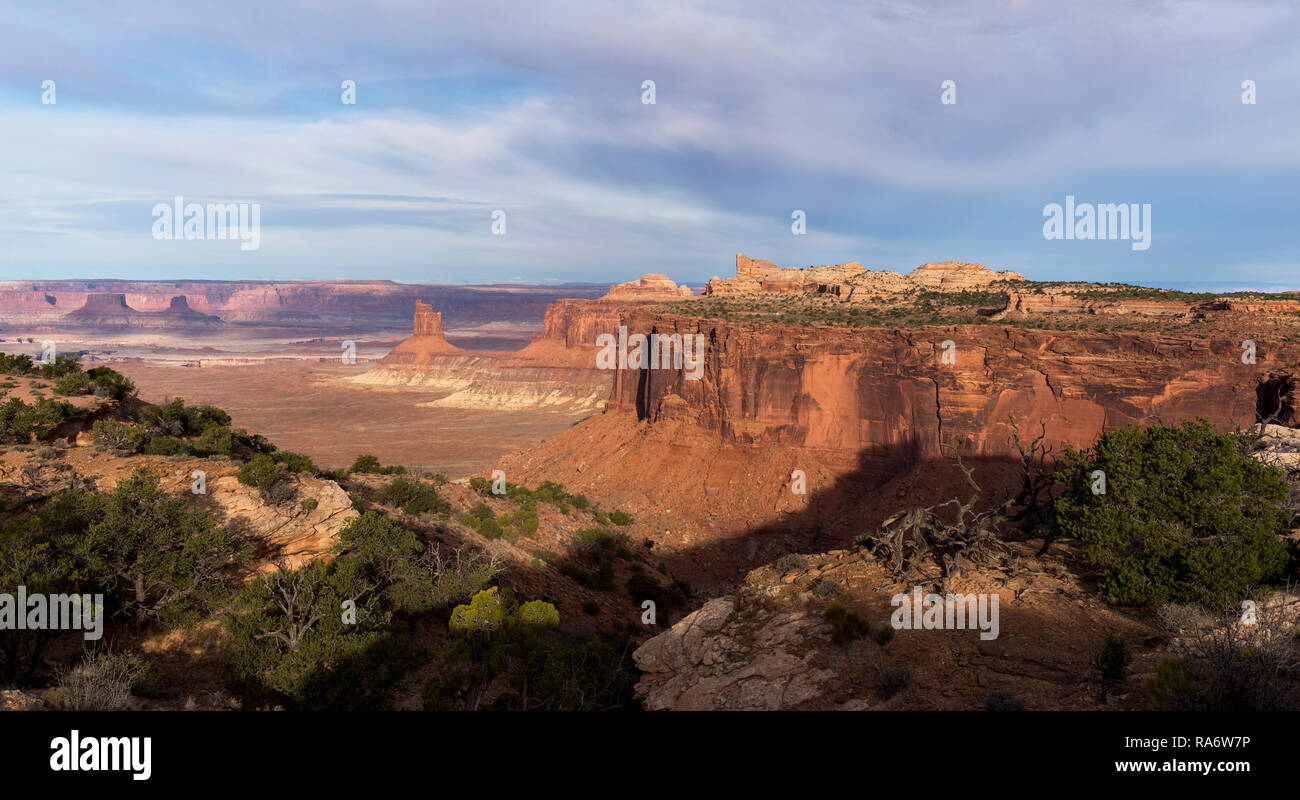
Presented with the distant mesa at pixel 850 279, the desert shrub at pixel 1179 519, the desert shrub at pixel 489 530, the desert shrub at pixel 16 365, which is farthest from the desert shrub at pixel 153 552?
the distant mesa at pixel 850 279

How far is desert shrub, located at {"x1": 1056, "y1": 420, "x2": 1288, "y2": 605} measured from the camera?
13.5 m

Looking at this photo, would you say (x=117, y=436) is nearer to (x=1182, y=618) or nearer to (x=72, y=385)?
(x=72, y=385)

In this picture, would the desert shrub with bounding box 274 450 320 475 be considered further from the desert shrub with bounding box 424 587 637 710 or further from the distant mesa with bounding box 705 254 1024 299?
the distant mesa with bounding box 705 254 1024 299

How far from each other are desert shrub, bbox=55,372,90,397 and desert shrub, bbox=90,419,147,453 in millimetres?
3935

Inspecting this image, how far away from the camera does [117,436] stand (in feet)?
70.7

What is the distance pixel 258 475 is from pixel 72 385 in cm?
1189

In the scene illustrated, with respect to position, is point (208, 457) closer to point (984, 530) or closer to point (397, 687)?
point (397, 687)

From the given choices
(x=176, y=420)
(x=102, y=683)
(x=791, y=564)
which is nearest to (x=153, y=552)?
(x=102, y=683)

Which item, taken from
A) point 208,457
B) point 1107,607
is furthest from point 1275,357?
point 208,457

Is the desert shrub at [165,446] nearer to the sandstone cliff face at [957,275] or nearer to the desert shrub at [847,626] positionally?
the desert shrub at [847,626]

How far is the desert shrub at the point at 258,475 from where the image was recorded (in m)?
19.6

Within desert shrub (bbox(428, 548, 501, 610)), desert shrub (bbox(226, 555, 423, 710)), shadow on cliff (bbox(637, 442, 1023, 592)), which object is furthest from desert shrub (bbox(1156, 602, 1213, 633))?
shadow on cliff (bbox(637, 442, 1023, 592))

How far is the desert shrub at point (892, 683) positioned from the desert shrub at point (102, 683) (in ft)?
41.3
